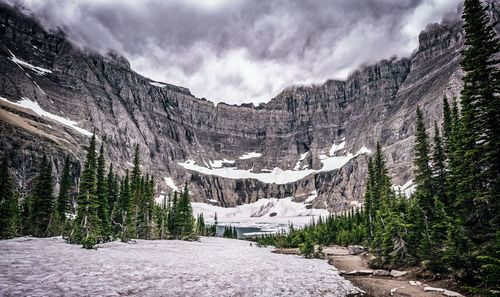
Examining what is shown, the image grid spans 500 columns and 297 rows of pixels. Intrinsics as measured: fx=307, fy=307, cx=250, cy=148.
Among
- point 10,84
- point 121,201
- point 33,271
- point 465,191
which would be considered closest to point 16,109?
point 10,84

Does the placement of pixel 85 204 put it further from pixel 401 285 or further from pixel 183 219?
pixel 183 219

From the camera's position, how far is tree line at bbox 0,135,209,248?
45094 millimetres

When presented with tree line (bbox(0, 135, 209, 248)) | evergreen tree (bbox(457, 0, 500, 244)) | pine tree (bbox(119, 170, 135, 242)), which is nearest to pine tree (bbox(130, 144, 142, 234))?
tree line (bbox(0, 135, 209, 248))

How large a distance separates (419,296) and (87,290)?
1877 centimetres

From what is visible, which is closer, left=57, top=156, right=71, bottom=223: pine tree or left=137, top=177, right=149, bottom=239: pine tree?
left=57, top=156, right=71, bottom=223: pine tree

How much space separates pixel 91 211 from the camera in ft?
153

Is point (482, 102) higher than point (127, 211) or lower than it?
higher

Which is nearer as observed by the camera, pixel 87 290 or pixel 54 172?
pixel 87 290

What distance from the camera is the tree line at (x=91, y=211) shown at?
45094 mm

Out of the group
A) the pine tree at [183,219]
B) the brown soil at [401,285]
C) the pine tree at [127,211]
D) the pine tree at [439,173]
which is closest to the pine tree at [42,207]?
the pine tree at [127,211]

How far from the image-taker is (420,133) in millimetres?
38375

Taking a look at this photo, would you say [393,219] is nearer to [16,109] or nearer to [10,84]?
[16,109]

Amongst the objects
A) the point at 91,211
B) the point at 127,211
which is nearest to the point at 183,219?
the point at 127,211

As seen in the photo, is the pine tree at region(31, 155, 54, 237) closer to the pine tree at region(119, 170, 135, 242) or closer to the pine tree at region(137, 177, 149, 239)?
the pine tree at region(119, 170, 135, 242)
